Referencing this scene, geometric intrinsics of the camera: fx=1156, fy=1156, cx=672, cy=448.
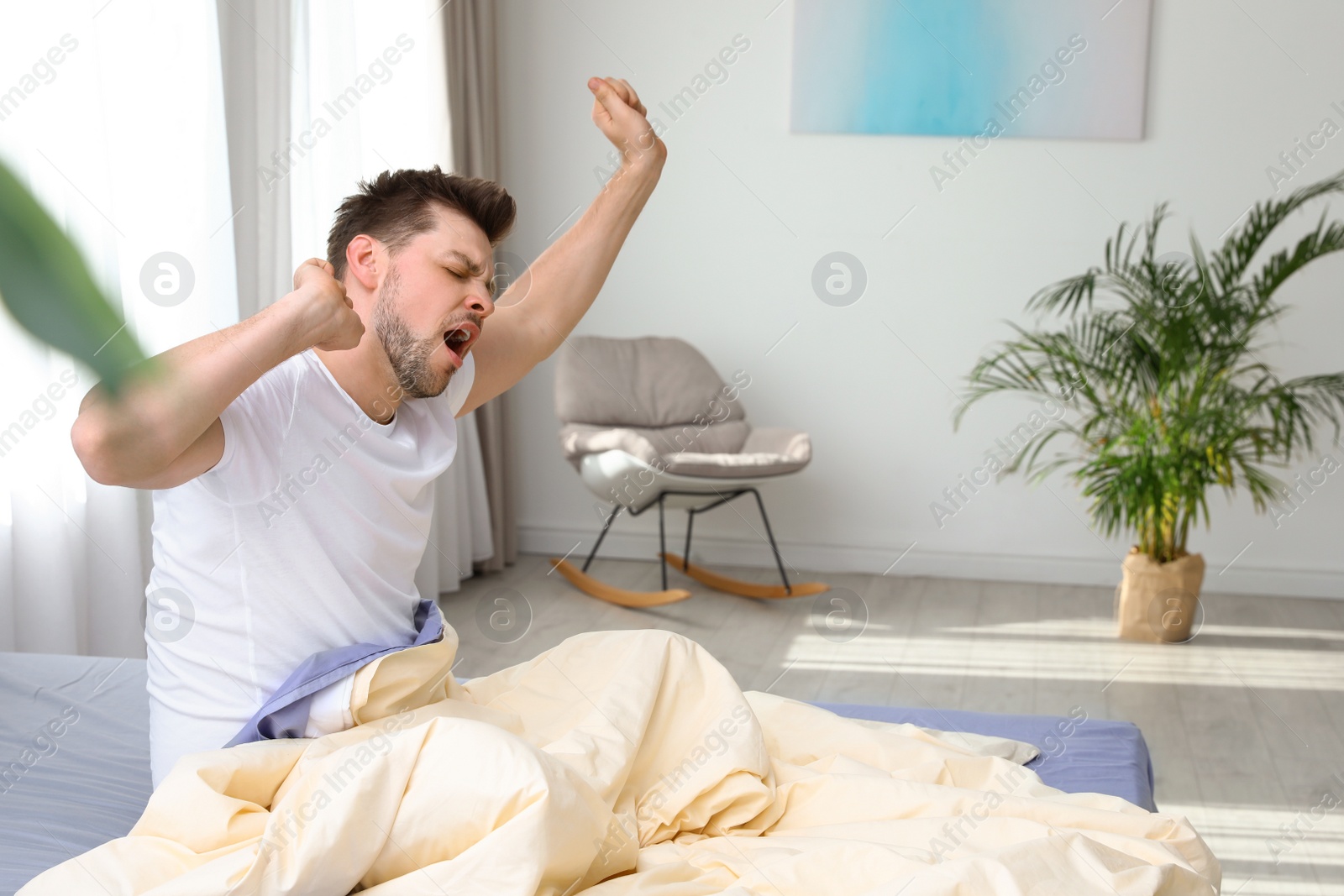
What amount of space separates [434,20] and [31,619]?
7.74 ft

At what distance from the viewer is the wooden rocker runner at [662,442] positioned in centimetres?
382

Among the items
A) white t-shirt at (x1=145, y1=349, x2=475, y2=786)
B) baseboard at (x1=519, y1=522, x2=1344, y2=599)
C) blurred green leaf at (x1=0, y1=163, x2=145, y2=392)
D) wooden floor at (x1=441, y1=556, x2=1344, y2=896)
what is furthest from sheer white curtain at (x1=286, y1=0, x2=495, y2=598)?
blurred green leaf at (x1=0, y1=163, x2=145, y2=392)

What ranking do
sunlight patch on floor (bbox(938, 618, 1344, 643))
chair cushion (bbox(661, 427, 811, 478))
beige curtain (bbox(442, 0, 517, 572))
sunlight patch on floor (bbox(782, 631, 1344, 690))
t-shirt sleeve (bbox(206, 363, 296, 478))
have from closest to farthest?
t-shirt sleeve (bbox(206, 363, 296, 478))
sunlight patch on floor (bbox(782, 631, 1344, 690))
sunlight patch on floor (bbox(938, 618, 1344, 643))
chair cushion (bbox(661, 427, 811, 478))
beige curtain (bbox(442, 0, 517, 572))

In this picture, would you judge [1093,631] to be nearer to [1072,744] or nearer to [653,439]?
[653,439]

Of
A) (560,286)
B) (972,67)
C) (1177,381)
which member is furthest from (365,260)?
(972,67)

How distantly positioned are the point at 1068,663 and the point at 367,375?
8.55ft

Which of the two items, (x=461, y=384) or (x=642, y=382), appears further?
(x=642, y=382)

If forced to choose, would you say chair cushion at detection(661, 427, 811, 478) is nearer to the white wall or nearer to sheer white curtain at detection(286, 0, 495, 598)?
the white wall

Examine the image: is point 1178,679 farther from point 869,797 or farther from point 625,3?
point 625,3

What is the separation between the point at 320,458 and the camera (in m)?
1.29

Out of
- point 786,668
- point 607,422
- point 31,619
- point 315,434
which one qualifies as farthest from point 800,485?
point 315,434

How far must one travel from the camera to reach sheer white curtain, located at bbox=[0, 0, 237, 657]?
92.5 inches

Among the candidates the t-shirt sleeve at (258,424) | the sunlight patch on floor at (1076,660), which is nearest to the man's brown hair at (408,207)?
the t-shirt sleeve at (258,424)

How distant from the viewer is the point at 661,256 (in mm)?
4484
